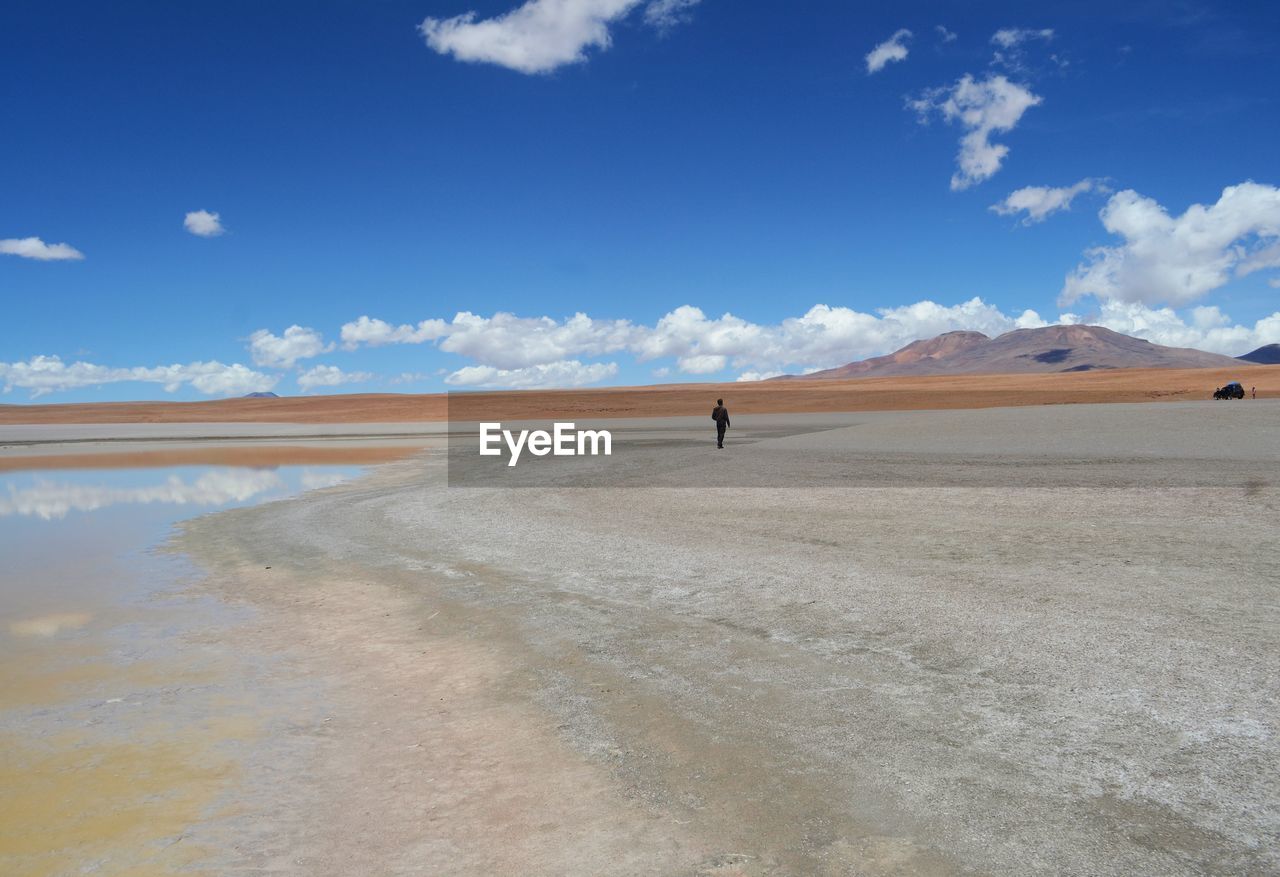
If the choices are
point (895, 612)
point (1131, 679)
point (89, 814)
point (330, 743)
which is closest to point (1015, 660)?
point (1131, 679)

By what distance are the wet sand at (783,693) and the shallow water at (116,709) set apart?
0.43 m

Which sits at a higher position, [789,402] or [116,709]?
[789,402]

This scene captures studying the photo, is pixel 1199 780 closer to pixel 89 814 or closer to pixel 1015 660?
pixel 1015 660

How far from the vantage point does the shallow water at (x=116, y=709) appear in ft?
16.0

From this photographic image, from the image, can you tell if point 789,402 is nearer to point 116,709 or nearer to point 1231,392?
point 1231,392

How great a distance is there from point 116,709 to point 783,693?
17.1ft

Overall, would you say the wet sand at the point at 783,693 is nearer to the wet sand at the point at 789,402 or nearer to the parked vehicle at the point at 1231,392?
the parked vehicle at the point at 1231,392

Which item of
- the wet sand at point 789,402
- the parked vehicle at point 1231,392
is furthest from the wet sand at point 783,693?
the wet sand at point 789,402

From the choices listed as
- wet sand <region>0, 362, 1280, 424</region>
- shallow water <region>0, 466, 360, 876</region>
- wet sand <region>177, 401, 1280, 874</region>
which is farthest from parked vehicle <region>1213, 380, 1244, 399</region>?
shallow water <region>0, 466, 360, 876</region>

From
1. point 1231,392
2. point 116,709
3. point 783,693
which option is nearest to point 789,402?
point 1231,392

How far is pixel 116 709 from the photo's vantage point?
6.88m

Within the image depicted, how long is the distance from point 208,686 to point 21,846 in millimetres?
2642

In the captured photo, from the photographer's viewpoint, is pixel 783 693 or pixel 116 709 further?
pixel 116 709

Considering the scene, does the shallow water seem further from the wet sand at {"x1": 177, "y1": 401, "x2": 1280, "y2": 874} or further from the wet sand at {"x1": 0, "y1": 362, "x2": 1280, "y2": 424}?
the wet sand at {"x1": 0, "y1": 362, "x2": 1280, "y2": 424}
